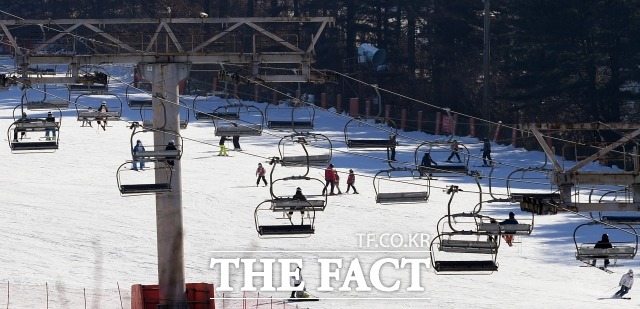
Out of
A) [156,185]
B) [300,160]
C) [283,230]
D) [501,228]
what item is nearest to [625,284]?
[300,160]

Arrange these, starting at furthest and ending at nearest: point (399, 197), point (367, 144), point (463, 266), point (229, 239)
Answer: point (229, 239)
point (367, 144)
point (399, 197)
point (463, 266)

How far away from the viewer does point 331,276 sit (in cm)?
A: 3044

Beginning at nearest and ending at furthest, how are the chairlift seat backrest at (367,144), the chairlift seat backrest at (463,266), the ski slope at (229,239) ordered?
the chairlift seat backrest at (463,266) < the chairlift seat backrest at (367,144) < the ski slope at (229,239)

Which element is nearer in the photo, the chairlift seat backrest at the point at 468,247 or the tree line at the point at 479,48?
the chairlift seat backrest at the point at 468,247

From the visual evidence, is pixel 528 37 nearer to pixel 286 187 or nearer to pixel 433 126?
pixel 433 126

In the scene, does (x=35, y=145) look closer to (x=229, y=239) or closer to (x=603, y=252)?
(x=229, y=239)

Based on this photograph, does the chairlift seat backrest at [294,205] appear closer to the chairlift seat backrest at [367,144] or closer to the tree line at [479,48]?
the chairlift seat backrest at [367,144]

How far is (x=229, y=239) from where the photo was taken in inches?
1309

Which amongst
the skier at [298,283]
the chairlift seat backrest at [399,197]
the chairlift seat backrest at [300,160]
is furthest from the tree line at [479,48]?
the chairlift seat backrest at [300,160]

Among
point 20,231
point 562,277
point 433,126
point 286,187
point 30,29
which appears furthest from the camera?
point 30,29

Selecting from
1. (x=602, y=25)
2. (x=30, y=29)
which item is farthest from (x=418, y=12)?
(x=30, y=29)

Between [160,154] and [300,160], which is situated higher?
[160,154]

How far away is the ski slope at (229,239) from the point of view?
28688mm

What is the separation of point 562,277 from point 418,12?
3259cm
